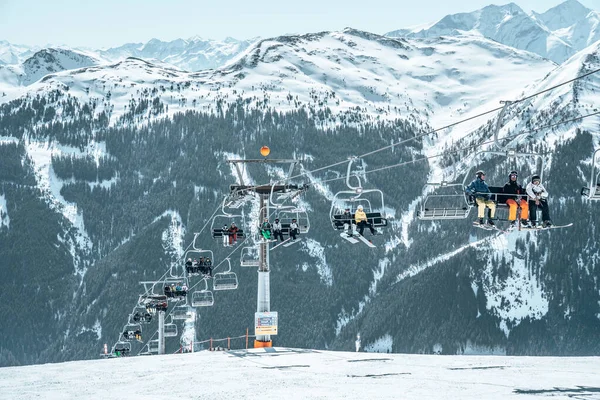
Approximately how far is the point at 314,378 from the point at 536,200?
980 cm

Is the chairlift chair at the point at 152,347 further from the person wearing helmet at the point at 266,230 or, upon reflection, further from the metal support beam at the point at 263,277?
the person wearing helmet at the point at 266,230

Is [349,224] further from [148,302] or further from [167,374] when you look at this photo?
[148,302]

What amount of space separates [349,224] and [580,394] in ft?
44.5

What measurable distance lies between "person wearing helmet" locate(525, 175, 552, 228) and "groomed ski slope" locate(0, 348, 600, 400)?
522cm

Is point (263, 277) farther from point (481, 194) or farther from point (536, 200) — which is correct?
point (536, 200)

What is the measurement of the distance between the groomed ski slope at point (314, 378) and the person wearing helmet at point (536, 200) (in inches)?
205

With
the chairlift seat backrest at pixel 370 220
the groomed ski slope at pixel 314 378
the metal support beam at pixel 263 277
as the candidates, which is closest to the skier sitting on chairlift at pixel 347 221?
the chairlift seat backrest at pixel 370 220

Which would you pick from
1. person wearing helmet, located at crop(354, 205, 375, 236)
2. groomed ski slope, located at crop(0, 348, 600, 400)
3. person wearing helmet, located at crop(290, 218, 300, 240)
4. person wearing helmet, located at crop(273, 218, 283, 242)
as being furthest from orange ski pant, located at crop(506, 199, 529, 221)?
person wearing helmet, located at crop(273, 218, 283, 242)

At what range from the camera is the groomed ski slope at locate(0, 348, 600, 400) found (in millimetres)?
26969

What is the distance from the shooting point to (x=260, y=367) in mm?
35781

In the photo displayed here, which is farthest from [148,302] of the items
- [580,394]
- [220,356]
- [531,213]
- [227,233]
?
[580,394]

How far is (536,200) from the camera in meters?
30.5

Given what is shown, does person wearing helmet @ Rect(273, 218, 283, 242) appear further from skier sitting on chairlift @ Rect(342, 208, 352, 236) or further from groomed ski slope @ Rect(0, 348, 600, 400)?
skier sitting on chairlift @ Rect(342, 208, 352, 236)

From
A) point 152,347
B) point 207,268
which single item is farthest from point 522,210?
point 152,347
